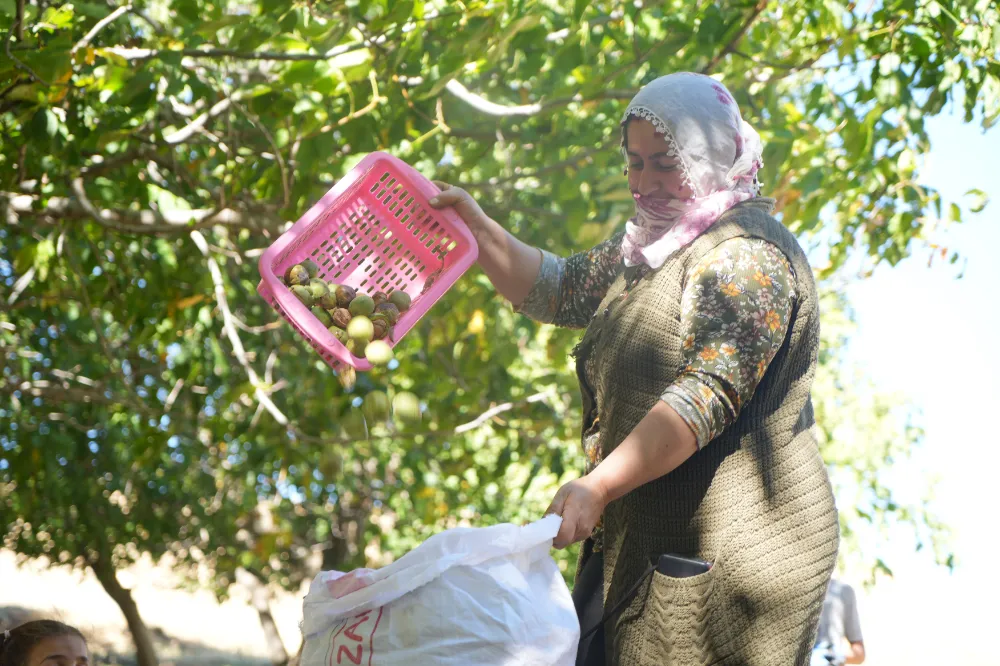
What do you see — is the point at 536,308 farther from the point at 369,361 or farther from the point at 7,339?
the point at 7,339

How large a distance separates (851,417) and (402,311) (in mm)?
6648

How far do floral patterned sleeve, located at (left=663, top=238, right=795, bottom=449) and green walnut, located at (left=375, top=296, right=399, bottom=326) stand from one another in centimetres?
76

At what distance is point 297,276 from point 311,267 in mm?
98

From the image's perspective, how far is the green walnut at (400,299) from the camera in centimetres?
231

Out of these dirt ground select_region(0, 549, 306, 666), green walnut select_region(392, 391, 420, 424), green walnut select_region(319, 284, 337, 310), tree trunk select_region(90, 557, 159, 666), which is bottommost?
dirt ground select_region(0, 549, 306, 666)

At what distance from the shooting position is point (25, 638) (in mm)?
2447

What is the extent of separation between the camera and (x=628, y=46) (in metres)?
3.47

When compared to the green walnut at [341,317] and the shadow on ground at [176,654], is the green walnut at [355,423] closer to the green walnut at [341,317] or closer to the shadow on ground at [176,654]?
the green walnut at [341,317]

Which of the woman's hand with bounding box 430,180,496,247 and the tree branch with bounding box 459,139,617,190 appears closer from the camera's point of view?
the woman's hand with bounding box 430,180,496,247

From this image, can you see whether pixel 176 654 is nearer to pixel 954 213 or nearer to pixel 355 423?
pixel 355 423

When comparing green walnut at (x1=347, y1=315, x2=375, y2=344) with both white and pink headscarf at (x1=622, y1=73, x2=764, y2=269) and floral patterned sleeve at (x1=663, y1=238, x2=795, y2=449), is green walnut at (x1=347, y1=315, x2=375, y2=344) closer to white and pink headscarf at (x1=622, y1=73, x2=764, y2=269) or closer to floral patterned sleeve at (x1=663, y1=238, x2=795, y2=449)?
white and pink headscarf at (x1=622, y1=73, x2=764, y2=269)

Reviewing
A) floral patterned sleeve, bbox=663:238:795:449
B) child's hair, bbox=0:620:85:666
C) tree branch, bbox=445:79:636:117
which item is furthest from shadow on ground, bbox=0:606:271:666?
floral patterned sleeve, bbox=663:238:795:449

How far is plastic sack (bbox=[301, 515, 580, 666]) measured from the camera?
1.51 m

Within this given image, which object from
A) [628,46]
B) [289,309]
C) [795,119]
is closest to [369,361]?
[289,309]
